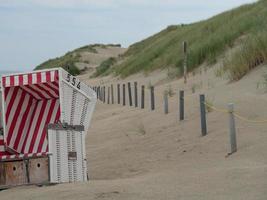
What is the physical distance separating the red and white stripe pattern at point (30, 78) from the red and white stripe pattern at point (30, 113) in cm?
53

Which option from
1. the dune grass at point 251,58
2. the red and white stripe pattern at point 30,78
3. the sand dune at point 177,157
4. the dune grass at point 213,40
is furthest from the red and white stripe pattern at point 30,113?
the dune grass at point 213,40

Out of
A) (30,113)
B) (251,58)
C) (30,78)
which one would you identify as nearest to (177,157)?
(30,113)

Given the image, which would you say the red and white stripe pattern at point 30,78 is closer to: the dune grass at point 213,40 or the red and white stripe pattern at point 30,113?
the red and white stripe pattern at point 30,113

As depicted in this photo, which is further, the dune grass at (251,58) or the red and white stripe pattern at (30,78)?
the dune grass at (251,58)

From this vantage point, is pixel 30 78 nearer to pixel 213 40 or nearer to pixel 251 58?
pixel 251 58

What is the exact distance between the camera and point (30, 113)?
1165 cm

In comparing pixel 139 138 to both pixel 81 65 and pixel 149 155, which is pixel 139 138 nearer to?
pixel 149 155

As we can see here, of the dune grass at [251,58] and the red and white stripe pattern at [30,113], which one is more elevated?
the dune grass at [251,58]

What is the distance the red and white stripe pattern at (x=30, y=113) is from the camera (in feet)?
36.6

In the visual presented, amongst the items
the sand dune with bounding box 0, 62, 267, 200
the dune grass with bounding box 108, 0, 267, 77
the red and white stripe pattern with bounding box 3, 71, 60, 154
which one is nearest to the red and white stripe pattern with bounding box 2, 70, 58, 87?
the red and white stripe pattern with bounding box 3, 71, 60, 154

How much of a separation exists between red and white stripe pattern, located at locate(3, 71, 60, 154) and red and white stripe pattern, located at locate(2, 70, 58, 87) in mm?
534

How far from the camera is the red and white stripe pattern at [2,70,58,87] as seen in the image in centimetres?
1016

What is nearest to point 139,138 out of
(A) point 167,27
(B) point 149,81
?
(B) point 149,81

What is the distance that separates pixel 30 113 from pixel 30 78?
1.52 metres
